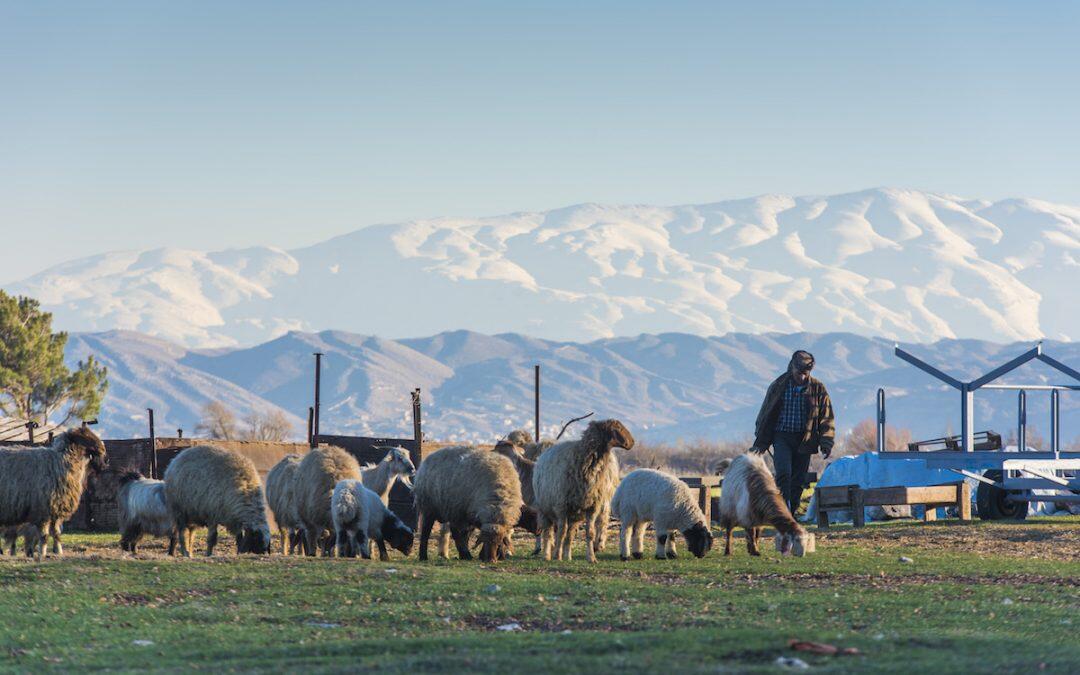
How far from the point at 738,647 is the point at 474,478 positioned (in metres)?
10.6

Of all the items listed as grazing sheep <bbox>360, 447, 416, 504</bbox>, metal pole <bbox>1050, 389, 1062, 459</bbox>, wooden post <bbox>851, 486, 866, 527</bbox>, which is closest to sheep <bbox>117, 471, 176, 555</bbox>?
grazing sheep <bbox>360, 447, 416, 504</bbox>

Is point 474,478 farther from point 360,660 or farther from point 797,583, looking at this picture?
point 360,660

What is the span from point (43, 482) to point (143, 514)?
11.0 feet

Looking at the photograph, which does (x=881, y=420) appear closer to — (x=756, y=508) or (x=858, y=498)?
(x=858, y=498)

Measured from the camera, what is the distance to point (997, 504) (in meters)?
29.0

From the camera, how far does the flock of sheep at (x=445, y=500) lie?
20.5m

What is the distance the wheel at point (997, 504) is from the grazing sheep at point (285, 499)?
43.5ft

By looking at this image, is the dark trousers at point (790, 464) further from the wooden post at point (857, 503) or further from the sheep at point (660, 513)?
the wooden post at point (857, 503)

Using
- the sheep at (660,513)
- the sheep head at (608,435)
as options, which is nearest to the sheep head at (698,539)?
the sheep at (660,513)

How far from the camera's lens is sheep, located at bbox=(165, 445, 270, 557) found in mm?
21562

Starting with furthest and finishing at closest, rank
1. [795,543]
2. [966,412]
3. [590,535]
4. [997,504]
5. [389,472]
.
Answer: [997,504] < [966,412] < [389,472] < [590,535] < [795,543]

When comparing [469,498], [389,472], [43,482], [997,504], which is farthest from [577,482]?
[997,504]

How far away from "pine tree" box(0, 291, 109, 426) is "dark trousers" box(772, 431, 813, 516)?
56626mm

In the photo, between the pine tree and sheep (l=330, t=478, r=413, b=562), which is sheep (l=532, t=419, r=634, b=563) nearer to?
sheep (l=330, t=478, r=413, b=562)
